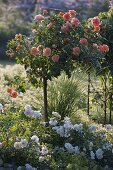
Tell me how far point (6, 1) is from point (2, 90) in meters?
13.5

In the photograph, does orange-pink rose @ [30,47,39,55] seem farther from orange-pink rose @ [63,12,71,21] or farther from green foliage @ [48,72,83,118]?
green foliage @ [48,72,83,118]

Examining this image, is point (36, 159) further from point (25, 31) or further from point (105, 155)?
point (25, 31)

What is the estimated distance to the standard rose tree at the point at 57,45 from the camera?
209 inches

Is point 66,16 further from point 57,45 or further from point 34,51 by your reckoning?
point 34,51

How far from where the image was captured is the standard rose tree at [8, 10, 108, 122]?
5.32 m

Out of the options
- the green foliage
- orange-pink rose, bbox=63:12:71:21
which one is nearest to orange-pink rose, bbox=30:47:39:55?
orange-pink rose, bbox=63:12:71:21

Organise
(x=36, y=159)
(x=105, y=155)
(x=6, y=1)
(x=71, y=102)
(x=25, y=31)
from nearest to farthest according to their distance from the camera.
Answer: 1. (x=36, y=159)
2. (x=105, y=155)
3. (x=71, y=102)
4. (x=25, y=31)
5. (x=6, y=1)

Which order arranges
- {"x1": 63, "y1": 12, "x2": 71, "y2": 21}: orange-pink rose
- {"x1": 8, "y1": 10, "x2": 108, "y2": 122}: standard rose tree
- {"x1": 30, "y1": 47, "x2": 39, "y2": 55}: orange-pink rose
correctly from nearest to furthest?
{"x1": 30, "y1": 47, "x2": 39, "y2": 55}: orange-pink rose → {"x1": 8, "y1": 10, "x2": 108, "y2": 122}: standard rose tree → {"x1": 63, "y1": 12, "x2": 71, "y2": 21}: orange-pink rose

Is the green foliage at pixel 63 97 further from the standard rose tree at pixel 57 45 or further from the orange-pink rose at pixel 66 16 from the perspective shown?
the orange-pink rose at pixel 66 16

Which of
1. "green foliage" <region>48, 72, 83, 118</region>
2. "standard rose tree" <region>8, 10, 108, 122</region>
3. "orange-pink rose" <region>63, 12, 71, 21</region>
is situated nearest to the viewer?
"standard rose tree" <region>8, 10, 108, 122</region>

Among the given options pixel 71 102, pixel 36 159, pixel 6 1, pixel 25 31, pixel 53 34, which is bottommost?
pixel 36 159

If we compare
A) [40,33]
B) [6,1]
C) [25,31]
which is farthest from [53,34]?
[6,1]

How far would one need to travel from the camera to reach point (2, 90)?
819cm

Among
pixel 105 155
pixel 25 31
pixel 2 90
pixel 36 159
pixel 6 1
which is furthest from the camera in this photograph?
pixel 6 1
